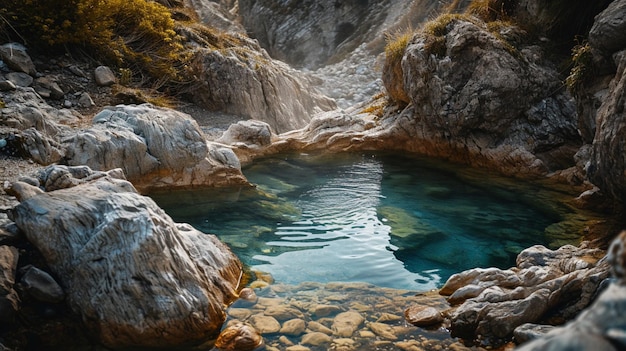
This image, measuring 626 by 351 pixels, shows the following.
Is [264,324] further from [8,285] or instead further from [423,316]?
[8,285]

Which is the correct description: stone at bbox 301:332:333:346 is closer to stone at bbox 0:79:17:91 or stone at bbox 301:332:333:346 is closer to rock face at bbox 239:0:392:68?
stone at bbox 0:79:17:91

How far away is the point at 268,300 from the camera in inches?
207

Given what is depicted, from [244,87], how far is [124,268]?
11380 millimetres

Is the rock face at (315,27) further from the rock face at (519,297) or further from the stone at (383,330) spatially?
the stone at (383,330)

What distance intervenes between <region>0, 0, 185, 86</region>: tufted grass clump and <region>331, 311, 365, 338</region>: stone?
9.80 meters

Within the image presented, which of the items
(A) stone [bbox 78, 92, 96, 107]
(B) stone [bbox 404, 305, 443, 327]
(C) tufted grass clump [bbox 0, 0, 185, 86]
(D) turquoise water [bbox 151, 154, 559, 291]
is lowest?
(D) turquoise water [bbox 151, 154, 559, 291]

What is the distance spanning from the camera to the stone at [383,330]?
4456 mm

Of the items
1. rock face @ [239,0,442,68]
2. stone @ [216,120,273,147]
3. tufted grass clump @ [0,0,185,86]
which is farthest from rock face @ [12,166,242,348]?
rock face @ [239,0,442,68]

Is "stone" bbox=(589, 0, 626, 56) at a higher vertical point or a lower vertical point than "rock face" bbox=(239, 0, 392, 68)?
lower

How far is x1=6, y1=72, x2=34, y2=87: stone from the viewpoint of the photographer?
1049 cm

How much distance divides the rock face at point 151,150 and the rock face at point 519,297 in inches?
236

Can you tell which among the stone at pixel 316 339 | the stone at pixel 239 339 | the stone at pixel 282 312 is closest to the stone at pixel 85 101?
the stone at pixel 282 312

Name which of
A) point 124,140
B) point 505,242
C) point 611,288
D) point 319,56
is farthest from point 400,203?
point 319,56

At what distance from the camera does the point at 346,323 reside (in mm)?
4707
